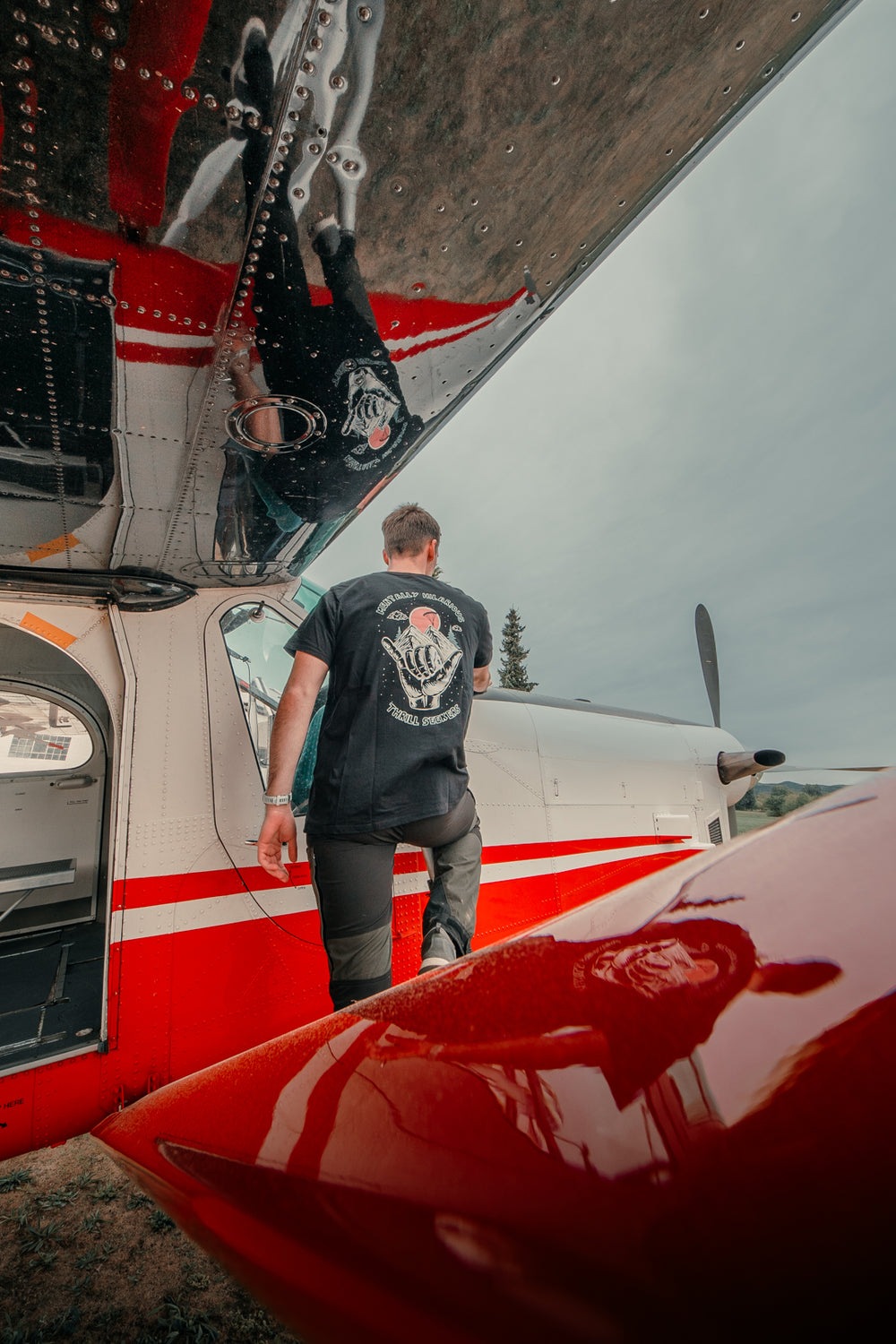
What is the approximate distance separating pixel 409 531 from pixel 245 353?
86 cm

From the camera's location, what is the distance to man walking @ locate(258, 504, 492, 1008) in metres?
1.59

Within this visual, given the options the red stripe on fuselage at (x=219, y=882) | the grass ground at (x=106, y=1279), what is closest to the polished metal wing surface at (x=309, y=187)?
the red stripe on fuselage at (x=219, y=882)

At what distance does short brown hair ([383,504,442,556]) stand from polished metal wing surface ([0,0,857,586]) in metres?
0.49

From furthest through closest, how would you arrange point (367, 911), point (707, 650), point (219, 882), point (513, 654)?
point (513, 654), point (707, 650), point (219, 882), point (367, 911)

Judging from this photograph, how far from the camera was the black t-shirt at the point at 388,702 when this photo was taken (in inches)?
64.6

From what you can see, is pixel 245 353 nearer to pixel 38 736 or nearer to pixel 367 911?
pixel 367 911

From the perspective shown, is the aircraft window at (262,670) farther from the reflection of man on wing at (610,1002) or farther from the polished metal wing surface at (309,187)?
the reflection of man on wing at (610,1002)

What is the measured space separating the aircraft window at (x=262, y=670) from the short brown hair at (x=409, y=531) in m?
0.65

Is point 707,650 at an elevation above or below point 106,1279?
above

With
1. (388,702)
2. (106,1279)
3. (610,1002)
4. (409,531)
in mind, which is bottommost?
(106,1279)

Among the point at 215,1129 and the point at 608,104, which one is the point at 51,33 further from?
the point at 215,1129

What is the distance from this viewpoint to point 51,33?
2.68ft

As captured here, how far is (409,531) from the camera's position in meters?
2.10

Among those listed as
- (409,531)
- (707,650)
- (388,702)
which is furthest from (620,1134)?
(707,650)
